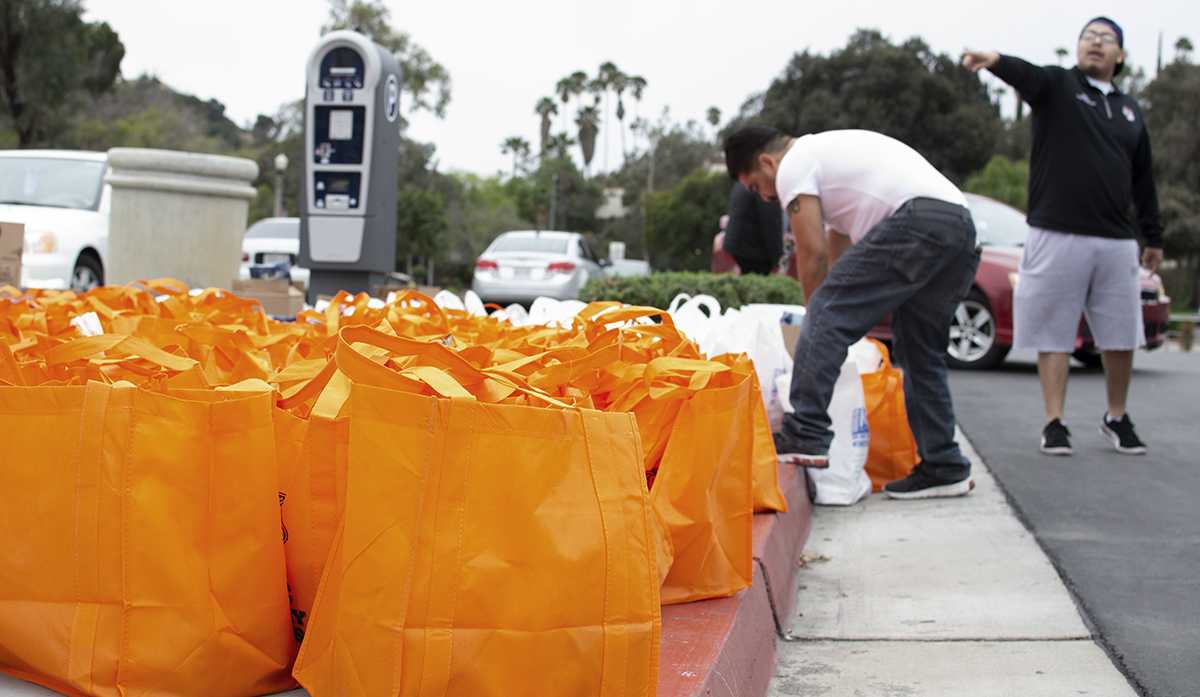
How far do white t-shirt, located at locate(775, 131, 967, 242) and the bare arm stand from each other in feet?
0.13

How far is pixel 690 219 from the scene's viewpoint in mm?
61219

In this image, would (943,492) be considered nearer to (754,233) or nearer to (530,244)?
(754,233)

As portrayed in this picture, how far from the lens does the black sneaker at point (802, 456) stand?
4375mm

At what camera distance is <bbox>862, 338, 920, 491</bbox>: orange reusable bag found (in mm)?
5164

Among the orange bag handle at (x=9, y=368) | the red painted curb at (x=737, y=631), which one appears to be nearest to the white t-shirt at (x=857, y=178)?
the red painted curb at (x=737, y=631)

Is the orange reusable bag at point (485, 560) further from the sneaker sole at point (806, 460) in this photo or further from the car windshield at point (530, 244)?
the car windshield at point (530, 244)

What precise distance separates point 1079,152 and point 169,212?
5781 mm

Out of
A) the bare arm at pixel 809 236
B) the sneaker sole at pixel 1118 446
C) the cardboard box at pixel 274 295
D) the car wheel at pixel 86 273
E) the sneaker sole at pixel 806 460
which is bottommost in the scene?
the sneaker sole at pixel 1118 446

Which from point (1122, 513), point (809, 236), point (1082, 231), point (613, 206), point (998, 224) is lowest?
point (1122, 513)

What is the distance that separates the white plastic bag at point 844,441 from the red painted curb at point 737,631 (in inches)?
40.9

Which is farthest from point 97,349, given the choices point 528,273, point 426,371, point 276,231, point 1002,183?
point 1002,183

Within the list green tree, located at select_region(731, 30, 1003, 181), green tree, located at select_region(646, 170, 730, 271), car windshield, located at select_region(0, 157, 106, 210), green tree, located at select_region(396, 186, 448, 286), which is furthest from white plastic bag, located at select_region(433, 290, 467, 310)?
green tree, located at select_region(646, 170, 730, 271)

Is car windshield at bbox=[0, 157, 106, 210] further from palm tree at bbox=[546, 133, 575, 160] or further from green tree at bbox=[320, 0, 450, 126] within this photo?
palm tree at bbox=[546, 133, 575, 160]

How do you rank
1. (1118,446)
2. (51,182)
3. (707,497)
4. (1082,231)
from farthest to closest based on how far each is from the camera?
1. (51,182)
2. (1118,446)
3. (1082,231)
4. (707,497)
